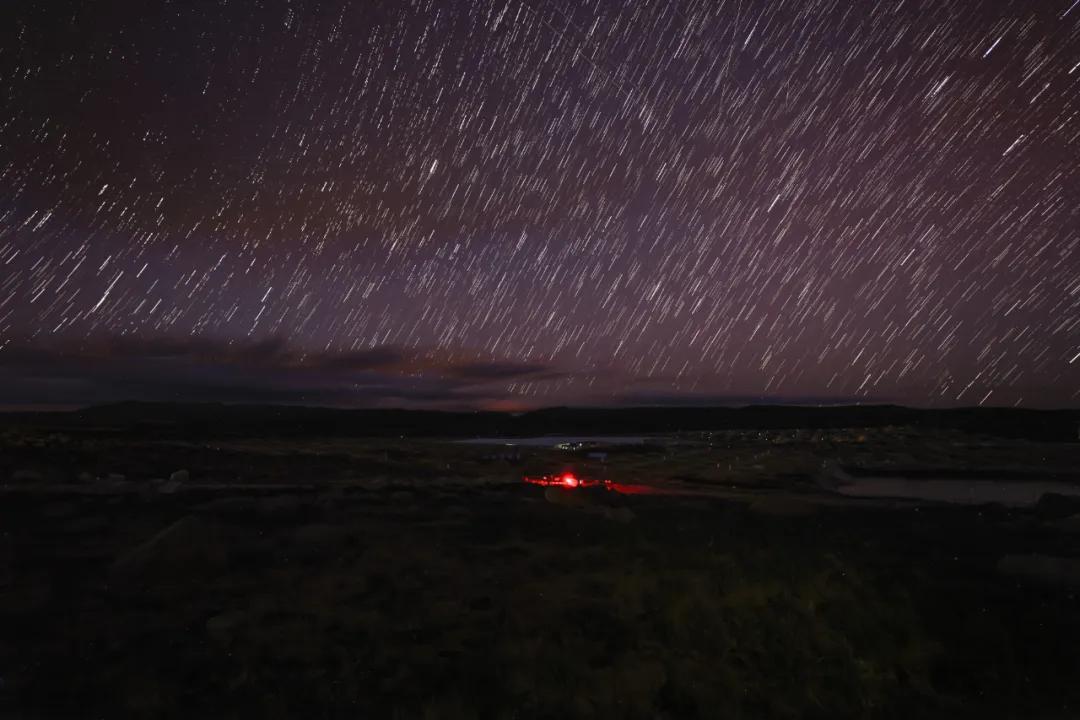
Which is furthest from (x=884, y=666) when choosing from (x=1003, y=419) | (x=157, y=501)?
(x=1003, y=419)

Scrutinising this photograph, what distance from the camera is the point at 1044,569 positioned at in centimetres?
1416

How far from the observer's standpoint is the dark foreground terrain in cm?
783

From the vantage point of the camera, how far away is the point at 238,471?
130 ft

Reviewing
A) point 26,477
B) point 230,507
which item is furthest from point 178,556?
point 26,477

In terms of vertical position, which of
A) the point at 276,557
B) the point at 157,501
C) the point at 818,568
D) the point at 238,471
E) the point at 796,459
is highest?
the point at 796,459

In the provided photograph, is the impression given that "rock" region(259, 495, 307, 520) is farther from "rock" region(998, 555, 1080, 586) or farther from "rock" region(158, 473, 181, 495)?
"rock" region(998, 555, 1080, 586)

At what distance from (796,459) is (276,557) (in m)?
42.3

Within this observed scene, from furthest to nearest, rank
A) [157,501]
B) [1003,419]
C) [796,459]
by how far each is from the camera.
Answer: [1003,419], [796,459], [157,501]

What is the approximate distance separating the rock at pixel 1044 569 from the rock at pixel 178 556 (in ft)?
52.5

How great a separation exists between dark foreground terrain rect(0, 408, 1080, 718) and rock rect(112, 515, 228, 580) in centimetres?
4

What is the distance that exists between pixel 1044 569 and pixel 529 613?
420 inches

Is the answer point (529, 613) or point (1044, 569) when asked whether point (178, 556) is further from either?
point (1044, 569)

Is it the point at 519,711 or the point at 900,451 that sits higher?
the point at 900,451

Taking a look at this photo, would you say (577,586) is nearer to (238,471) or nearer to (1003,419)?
(238,471)
